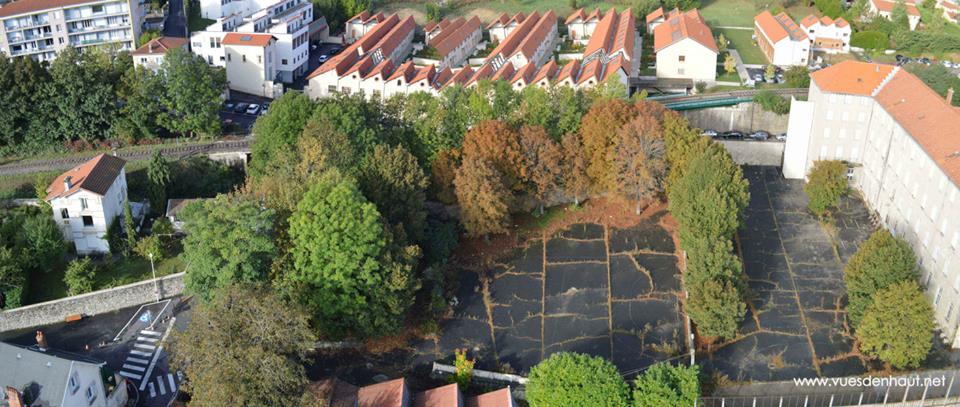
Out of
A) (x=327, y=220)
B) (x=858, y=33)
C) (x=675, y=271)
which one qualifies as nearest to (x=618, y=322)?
(x=675, y=271)

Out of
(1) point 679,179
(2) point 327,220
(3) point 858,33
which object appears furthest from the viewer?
(3) point 858,33

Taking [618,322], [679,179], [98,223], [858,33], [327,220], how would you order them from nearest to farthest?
[327,220] < [618,322] < [98,223] < [679,179] < [858,33]

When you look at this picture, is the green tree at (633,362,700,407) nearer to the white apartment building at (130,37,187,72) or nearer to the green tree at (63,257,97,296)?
Result: the green tree at (63,257,97,296)

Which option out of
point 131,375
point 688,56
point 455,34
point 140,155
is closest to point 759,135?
Result: point 688,56

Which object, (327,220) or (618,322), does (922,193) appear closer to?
(618,322)

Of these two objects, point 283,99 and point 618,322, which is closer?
point 618,322

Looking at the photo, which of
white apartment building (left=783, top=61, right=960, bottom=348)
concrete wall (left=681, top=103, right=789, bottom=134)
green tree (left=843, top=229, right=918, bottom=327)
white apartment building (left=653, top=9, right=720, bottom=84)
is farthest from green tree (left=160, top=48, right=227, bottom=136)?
green tree (left=843, top=229, right=918, bottom=327)

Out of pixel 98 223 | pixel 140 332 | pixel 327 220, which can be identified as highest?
pixel 327 220
